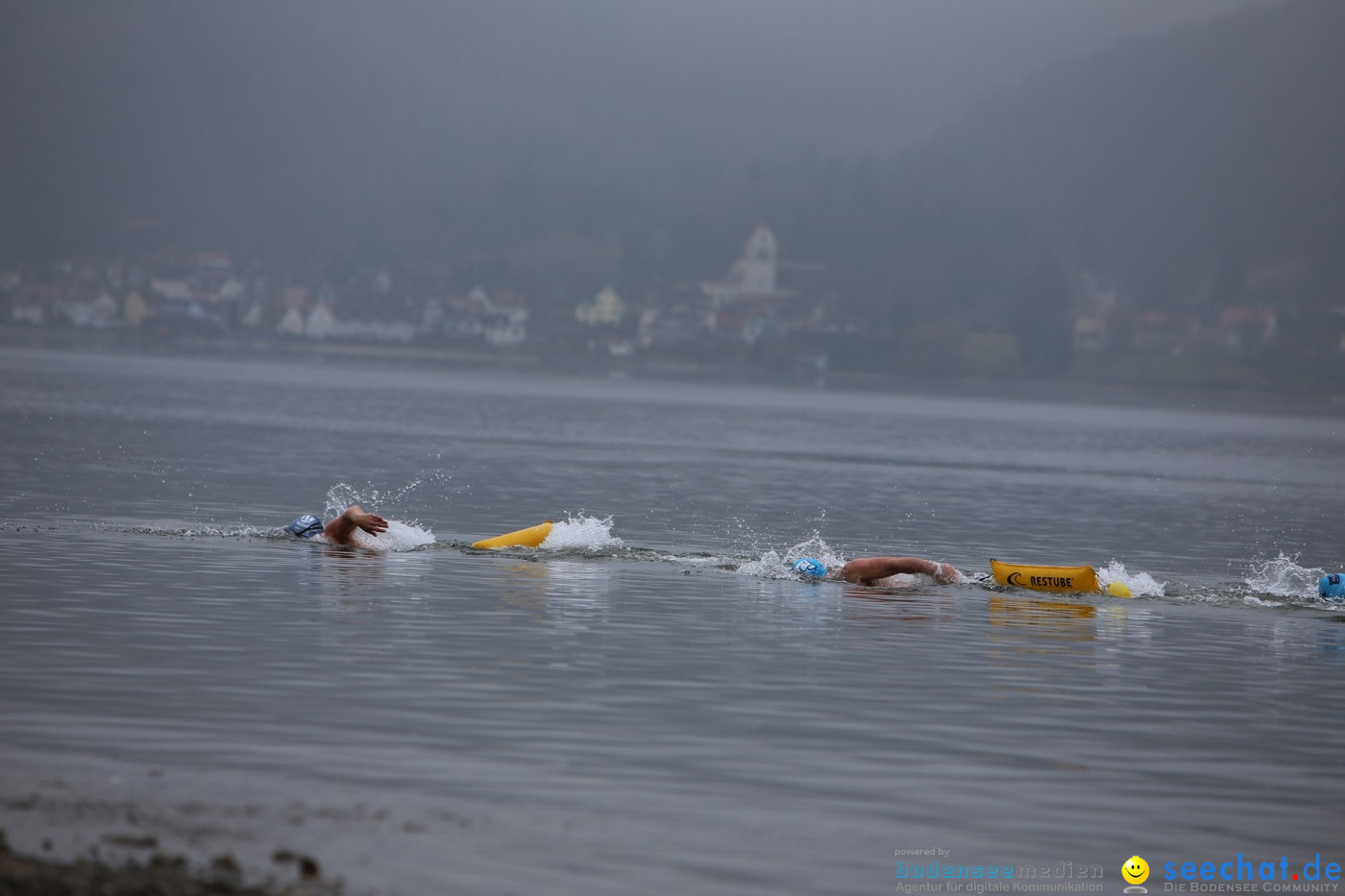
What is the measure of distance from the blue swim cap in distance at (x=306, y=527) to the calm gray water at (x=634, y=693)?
1075mm

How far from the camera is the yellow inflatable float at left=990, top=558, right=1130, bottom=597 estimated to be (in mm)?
33031

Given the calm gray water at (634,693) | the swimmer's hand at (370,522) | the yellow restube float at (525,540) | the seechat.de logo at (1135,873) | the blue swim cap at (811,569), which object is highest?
the swimmer's hand at (370,522)

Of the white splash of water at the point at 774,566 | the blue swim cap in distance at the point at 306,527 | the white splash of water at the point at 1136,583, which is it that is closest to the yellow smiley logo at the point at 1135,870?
the white splash of water at the point at 1136,583

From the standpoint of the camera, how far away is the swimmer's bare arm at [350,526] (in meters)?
34.0

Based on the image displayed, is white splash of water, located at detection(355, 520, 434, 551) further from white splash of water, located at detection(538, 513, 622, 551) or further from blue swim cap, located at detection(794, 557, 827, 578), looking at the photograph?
blue swim cap, located at detection(794, 557, 827, 578)

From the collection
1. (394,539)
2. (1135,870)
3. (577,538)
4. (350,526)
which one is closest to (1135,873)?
(1135,870)

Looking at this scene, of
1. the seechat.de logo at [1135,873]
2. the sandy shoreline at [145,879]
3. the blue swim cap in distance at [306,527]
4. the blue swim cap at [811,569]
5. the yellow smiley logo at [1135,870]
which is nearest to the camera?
the sandy shoreline at [145,879]

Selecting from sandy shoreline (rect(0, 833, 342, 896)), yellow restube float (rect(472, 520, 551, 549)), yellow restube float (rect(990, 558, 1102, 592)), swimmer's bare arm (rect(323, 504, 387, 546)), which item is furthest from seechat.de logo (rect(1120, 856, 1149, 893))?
yellow restube float (rect(472, 520, 551, 549))

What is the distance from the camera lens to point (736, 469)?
72.6 m

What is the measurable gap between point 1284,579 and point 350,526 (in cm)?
2197

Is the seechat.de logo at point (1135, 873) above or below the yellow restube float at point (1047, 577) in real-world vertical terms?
below

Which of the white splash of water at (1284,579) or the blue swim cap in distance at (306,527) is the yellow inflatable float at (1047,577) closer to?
the white splash of water at (1284,579)

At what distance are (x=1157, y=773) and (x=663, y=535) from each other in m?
25.4

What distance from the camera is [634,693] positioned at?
2005 cm
